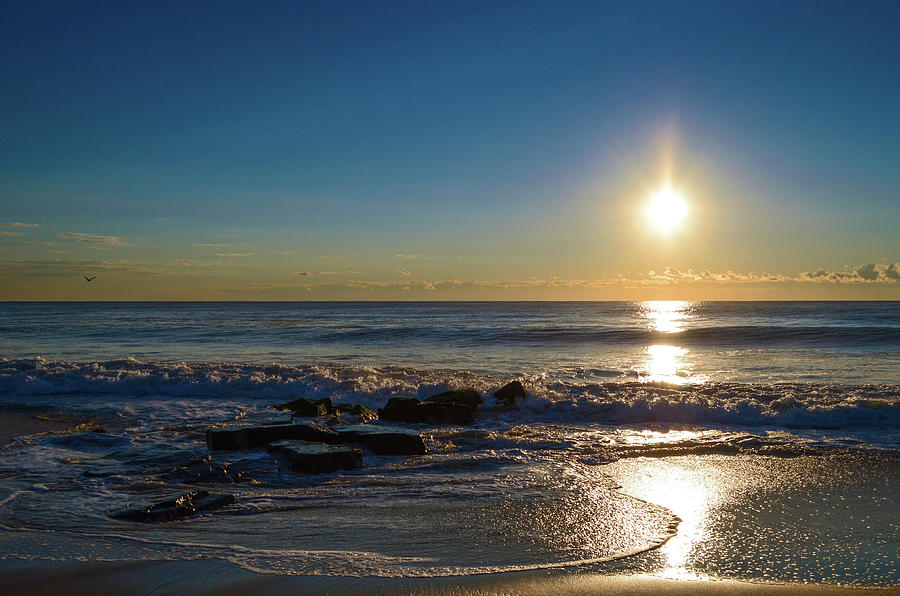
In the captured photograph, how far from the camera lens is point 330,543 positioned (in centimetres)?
523

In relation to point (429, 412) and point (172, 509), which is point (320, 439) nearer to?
point (429, 412)

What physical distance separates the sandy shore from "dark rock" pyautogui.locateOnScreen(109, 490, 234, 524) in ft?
4.13

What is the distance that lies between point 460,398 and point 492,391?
217 cm

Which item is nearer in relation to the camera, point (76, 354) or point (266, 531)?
point (266, 531)

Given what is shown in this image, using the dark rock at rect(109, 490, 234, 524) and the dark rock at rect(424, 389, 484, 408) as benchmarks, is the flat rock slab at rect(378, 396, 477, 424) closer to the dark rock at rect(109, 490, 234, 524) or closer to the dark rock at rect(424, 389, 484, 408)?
the dark rock at rect(424, 389, 484, 408)

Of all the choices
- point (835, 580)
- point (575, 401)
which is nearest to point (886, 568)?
point (835, 580)

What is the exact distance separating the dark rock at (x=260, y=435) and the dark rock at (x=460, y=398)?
3.87 meters

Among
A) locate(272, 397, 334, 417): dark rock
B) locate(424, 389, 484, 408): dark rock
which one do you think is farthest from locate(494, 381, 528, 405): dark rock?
locate(272, 397, 334, 417): dark rock

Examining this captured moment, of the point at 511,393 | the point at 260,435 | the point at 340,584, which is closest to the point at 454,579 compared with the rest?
the point at 340,584

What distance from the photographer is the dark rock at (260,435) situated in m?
9.27

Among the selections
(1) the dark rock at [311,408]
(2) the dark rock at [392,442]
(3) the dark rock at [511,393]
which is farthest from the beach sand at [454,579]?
(3) the dark rock at [511,393]

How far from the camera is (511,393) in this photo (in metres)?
14.1

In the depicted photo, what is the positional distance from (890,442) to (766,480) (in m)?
4.04

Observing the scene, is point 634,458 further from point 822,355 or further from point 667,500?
point 822,355
